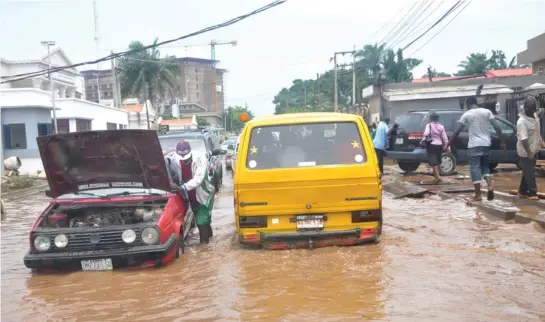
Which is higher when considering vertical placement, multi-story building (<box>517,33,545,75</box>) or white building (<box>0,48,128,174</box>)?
multi-story building (<box>517,33,545,75</box>)

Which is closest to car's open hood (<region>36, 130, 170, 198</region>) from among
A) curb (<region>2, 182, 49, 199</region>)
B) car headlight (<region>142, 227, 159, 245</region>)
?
car headlight (<region>142, 227, 159, 245</region>)

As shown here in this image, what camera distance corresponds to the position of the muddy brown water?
4926 mm

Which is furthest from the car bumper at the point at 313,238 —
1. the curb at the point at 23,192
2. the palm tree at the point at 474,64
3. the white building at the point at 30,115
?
the palm tree at the point at 474,64

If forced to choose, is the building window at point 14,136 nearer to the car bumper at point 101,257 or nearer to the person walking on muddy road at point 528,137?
the car bumper at point 101,257

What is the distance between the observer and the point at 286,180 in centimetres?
673

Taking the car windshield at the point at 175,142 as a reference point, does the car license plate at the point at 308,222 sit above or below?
below

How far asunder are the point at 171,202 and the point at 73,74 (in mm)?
34551

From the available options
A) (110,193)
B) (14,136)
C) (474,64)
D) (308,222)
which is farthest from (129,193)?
→ (474,64)

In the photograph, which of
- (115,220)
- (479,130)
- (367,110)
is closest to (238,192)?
(115,220)

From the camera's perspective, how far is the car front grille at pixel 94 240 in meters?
6.38

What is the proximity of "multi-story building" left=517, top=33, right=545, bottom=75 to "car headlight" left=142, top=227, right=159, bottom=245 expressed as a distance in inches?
759

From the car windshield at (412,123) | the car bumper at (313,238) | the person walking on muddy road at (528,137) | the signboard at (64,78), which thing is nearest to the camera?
the car bumper at (313,238)

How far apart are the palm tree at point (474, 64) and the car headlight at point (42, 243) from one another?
208ft

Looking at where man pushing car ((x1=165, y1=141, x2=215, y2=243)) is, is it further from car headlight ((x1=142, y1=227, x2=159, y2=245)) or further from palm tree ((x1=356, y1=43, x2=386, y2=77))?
palm tree ((x1=356, y1=43, x2=386, y2=77))
